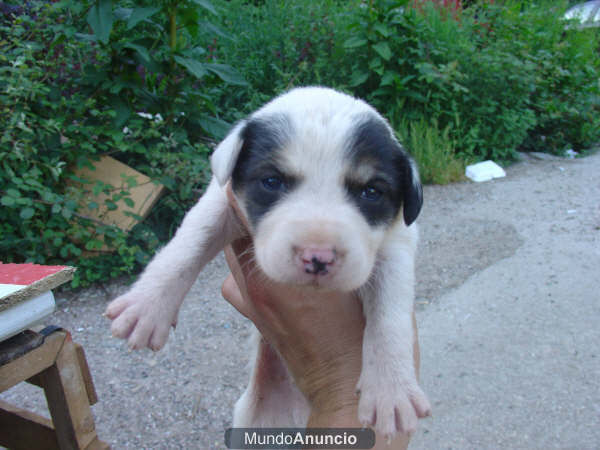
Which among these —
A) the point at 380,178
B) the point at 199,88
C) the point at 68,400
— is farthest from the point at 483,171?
the point at 68,400

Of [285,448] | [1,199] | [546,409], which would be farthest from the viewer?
[1,199]

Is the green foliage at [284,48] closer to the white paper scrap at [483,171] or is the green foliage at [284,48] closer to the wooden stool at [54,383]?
the white paper scrap at [483,171]

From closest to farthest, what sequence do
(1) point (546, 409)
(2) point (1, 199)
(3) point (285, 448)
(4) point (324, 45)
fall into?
(3) point (285, 448)
(1) point (546, 409)
(2) point (1, 199)
(4) point (324, 45)

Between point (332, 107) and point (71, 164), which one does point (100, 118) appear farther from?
point (332, 107)

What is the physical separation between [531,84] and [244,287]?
5.91 meters

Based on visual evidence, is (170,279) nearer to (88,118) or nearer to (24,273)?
(24,273)

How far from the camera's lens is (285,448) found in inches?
95.2

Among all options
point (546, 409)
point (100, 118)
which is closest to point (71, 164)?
point (100, 118)

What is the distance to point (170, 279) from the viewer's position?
1.94 metres

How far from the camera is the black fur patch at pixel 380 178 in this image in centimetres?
180

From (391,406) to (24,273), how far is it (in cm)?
140

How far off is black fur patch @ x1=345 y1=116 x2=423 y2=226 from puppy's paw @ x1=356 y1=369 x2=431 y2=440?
595 millimetres

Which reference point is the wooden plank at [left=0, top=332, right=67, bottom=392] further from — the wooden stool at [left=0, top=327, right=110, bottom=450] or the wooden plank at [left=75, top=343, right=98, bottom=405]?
the wooden plank at [left=75, top=343, right=98, bottom=405]

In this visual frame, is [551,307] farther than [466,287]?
No
